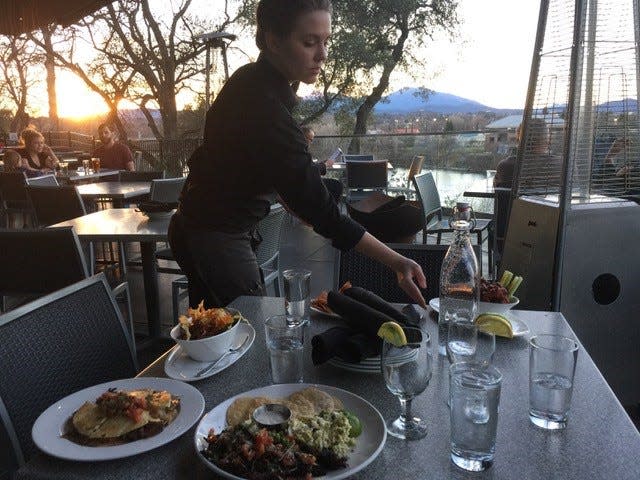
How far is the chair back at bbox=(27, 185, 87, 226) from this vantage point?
414cm

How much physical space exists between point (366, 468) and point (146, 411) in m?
0.41

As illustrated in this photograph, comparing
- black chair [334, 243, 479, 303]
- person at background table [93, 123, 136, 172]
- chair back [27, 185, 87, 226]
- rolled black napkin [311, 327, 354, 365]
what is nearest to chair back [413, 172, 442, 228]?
black chair [334, 243, 479, 303]

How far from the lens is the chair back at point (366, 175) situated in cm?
736

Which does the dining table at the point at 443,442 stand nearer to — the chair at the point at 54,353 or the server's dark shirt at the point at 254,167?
the chair at the point at 54,353

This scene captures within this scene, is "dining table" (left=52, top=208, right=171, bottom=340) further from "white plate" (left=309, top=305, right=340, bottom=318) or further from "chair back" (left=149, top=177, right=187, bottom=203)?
"white plate" (left=309, top=305, right=340, bottom=318)

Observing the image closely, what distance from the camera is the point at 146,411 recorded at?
0.93 metres

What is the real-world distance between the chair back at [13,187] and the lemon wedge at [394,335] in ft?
19.8

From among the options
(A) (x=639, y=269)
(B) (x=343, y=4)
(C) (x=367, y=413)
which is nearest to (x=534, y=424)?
(C) (x=367, y=413)

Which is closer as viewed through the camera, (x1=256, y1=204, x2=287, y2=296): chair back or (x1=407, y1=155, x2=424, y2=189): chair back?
(x1=256, y1=204, x2=287, y2=296): chair back

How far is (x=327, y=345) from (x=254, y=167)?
0.71m

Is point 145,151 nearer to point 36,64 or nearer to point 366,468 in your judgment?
point 36,64

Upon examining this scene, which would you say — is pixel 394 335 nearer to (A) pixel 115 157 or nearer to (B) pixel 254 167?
(B) pixel 254 167

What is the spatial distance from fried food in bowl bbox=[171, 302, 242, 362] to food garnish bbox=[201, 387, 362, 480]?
0.29 meters

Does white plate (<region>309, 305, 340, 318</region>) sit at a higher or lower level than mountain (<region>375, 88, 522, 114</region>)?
lower
